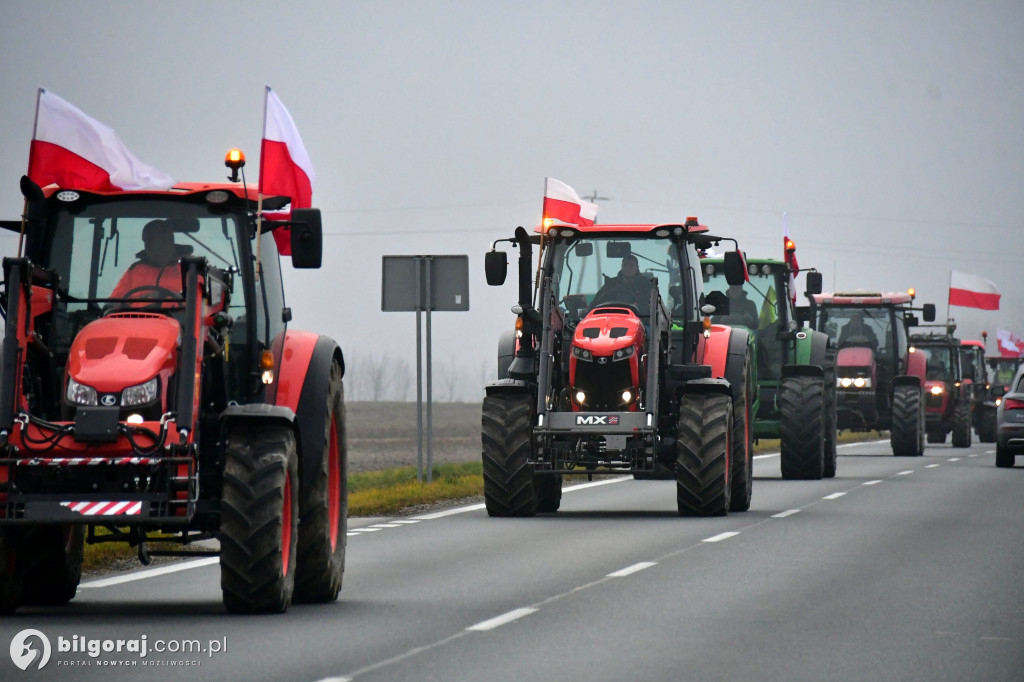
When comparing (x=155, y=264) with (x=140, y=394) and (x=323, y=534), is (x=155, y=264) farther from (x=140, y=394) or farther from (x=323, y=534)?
(x=323, y=534)

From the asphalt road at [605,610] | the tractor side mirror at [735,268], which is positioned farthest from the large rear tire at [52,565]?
the tractor side mirror at [735,268]

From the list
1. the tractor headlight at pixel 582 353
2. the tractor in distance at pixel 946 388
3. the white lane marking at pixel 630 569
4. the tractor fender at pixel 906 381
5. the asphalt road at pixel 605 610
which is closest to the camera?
the asphalt road at pixel 605 610

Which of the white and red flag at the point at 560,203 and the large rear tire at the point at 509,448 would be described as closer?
the large rear tire at the point at 509,448

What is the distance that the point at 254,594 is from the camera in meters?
10.8

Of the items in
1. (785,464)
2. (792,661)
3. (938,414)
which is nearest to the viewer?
(792,661)

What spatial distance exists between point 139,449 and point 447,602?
2507mm

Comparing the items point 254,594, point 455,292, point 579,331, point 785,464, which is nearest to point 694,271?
point 579,331

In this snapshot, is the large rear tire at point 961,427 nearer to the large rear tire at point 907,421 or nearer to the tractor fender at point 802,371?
the large rear tire at point 907,421

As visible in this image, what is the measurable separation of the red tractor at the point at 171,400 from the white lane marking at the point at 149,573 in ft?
4.09

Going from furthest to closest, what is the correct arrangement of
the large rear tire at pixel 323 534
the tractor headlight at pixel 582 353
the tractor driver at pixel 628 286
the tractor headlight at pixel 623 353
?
the tractor driver at pixel 628 286
the tractor headlight at pixel 582 353
the tractor headlight at pixel 623 353
the large rear tire at pixel 323 534

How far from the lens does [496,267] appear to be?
19.6m

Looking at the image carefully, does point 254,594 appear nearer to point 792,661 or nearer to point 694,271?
point 792,661

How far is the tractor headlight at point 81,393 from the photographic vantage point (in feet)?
34.4

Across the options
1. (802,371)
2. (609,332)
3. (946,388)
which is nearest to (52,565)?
(609,332)
